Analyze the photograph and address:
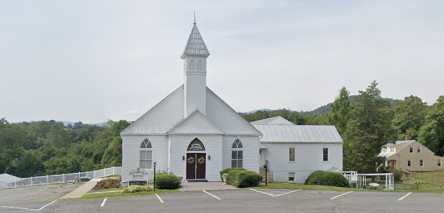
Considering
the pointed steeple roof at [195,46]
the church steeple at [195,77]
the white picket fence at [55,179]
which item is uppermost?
the pointed steeple roof at [195,46]

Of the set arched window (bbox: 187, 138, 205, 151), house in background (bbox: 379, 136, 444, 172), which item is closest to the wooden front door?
arched window (bbox: 187, 138, 205, 151)

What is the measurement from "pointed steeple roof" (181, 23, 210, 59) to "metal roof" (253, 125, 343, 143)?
34.5ft

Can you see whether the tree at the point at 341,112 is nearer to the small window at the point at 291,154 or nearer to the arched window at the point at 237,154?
the small window at the point at 291,154

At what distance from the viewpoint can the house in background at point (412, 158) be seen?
74.2 meters

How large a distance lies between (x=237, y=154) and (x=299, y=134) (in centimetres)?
961

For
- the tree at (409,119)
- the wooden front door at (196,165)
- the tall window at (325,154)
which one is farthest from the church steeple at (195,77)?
the tree at (409,119)

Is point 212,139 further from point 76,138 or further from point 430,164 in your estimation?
point 76,138

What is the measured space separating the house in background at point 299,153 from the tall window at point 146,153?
33.8 feet

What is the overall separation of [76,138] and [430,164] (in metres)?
86.5

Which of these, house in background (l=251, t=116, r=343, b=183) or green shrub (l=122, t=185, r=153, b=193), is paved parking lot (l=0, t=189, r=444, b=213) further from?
house in background (l=251, t=116, r=343, b=183)

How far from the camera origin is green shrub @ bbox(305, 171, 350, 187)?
3662 cm

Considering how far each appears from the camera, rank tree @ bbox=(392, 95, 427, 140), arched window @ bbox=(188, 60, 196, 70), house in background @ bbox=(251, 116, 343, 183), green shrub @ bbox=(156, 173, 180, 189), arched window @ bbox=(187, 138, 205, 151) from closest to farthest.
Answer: green shrub @ bbox=(156, 173, 180, 189) < arched window @ bbox=(187, 138, 205, 151) < arched window @ bbox=(188, 60, 196, 70) < house in background @ bbox=(251, 116, 343, 183) < tree @ bbox=(392, 95, 427, 140)

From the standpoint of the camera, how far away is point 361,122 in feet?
168

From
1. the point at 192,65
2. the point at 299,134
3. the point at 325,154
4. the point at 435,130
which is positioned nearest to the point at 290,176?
the point at 325,154
